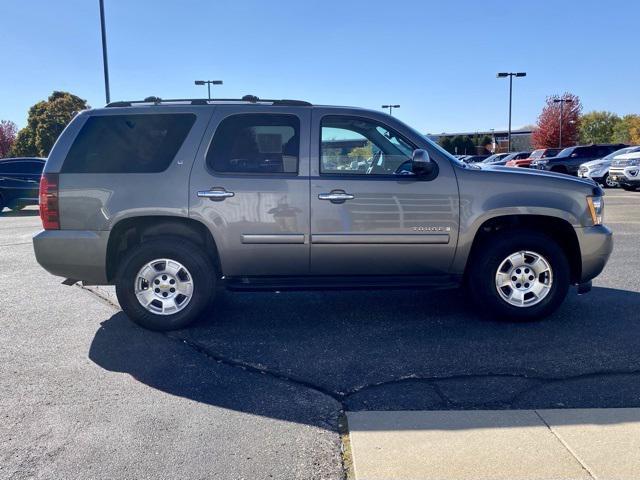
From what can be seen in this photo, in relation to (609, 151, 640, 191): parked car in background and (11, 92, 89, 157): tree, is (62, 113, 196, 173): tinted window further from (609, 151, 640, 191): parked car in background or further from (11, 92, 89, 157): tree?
(11, 92, 89, 157): tree

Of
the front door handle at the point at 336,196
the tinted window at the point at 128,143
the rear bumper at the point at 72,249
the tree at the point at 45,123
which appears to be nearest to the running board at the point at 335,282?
the front door handle at the point at 336,196

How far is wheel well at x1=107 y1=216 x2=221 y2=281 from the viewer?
5234 millimetres

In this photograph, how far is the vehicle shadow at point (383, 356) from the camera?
386 centimetres

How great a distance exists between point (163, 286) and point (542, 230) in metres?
3.59

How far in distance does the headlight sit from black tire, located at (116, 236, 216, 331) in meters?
3.50

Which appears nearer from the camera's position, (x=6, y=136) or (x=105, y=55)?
(x=105, y=55)

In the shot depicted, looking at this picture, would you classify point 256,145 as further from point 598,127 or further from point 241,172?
point 598,127

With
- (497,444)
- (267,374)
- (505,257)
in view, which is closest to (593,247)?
(505,257)

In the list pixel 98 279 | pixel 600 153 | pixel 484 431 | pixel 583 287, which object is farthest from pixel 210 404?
pixel 600 153

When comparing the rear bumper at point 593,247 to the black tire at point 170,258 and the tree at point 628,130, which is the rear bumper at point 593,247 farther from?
the tree at point 628,130

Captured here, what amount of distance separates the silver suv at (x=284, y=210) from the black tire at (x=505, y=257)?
0.04 ft

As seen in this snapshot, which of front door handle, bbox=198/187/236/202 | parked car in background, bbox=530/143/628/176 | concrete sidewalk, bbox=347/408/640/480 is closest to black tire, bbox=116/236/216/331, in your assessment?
front door handle, bbox=198/187/236/202

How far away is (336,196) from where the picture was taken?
5.13 m

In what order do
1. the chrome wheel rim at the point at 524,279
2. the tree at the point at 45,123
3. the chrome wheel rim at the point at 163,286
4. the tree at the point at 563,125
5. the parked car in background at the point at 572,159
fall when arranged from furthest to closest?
the tree at the point at 563,125
the tree at the point at 45,123
the parked car in background at the point at 572,159
the chrome wheel rim at the point at 524,279
the chrome wheel rim at the point at 163,286
